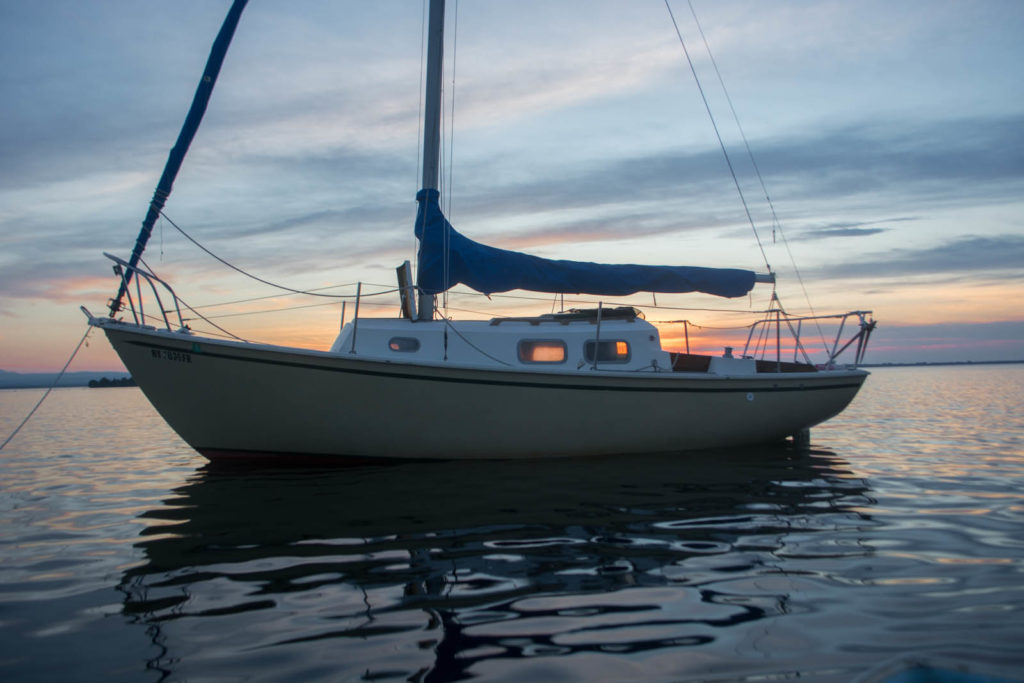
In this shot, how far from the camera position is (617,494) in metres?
7.89

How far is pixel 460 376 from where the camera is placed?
9148 mm

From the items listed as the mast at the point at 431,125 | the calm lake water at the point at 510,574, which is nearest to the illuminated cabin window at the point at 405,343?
the mast at the point at 431,125

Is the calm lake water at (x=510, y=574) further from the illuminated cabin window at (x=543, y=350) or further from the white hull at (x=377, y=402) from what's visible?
the illuminated cabin window at (x=543, y=350)

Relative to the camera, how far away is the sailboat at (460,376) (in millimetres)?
8883

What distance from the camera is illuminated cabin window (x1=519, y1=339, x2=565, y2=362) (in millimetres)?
10891

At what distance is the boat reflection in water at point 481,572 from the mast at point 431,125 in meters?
3.19

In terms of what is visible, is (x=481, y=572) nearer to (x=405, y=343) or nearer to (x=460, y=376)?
(x=460, y=376)

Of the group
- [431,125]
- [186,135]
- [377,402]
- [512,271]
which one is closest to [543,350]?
[512,271]

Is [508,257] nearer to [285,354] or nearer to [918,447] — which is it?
[285,354]

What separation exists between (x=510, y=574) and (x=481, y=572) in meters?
0.22

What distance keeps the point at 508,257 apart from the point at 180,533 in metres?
6.50

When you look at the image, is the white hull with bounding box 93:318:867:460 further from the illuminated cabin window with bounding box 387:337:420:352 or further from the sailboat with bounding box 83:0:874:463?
the illuminated cabin window with bounding box 387:337:420:352

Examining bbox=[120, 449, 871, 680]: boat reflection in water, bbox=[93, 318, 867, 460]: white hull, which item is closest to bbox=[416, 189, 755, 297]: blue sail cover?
bbox=[93, 318, 867, 460]: white hull

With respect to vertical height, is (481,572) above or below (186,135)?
below
